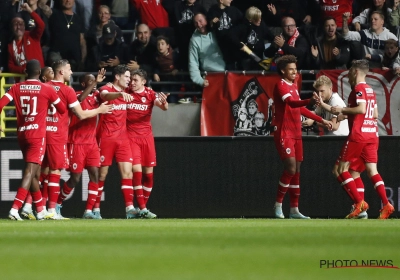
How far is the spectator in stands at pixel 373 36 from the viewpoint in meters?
15.9

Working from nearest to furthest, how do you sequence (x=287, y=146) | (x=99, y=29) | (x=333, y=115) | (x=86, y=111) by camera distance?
(x=86, y=111)
(x=287, y=146)
(x=333, y=115)
(x=99, y=29)

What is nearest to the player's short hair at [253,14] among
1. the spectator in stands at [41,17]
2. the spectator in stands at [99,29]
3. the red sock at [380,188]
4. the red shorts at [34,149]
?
the spectator in stands at [99,29]

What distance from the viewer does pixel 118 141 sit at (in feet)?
43.9

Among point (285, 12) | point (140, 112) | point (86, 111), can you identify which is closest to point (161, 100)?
point (140, 112)

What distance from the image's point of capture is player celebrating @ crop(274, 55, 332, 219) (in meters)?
13.0

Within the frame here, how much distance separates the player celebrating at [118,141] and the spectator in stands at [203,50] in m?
2.65

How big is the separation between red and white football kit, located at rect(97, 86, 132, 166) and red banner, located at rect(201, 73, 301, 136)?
2222 mm

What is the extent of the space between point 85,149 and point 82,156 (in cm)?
13

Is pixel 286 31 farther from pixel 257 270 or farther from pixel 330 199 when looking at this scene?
pixel 257 270

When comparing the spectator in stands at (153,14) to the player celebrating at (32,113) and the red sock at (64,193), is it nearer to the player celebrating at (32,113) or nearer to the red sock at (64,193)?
the red sock at (64,193)

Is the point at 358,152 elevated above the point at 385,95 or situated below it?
below

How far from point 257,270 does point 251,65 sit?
8441 millimetres

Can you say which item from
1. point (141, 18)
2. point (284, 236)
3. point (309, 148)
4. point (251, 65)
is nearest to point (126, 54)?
point (141, 18)

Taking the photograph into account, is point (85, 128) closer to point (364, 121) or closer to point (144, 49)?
point (144, 49)
